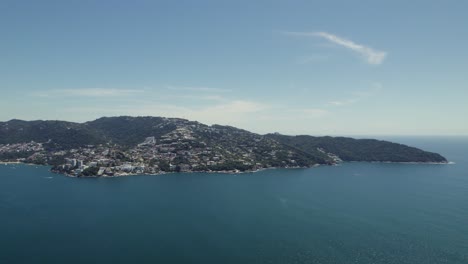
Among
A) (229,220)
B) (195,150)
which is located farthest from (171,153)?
(229,220)

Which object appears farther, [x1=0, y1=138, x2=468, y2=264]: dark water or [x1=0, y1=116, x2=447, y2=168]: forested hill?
[x1=0, y1=116, x2=447, y2=168]: forested hill

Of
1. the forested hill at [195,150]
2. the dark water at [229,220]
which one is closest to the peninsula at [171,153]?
the forested hill at [195,150]

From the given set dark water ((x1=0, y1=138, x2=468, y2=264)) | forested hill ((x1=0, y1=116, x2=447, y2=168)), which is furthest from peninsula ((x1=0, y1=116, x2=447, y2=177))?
dark water ((x1=0, y1=138, x2=468, y2=264))

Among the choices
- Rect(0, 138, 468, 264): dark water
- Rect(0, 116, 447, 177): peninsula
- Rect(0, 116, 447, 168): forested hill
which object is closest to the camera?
Rect(0, 138, 468, 264): dark water

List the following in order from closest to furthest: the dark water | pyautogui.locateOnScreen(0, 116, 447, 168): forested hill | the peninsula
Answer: the dark water
the peninsula
pyautogui.locateOnScreen(0, 116, 447, 168): forested hill

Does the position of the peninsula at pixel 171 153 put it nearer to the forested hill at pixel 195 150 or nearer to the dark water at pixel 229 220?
the forested hill at pixel 195 150

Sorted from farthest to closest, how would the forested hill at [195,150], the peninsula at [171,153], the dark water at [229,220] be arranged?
the forested hill at [195,150], the peninsula at [171,153], the dark water at [229,220]

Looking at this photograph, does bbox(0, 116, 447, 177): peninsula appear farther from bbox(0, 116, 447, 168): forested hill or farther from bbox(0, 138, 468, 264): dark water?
bbox(0, 138, 468, 264): dark water

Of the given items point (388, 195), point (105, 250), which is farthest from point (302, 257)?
point (388, 195)

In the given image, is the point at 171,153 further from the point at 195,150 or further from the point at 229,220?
the point at 229,220
